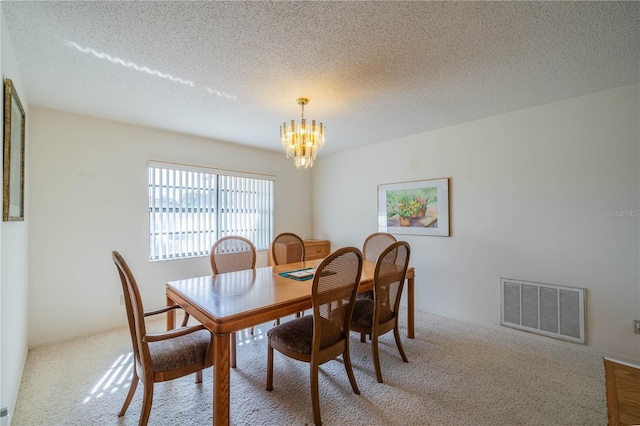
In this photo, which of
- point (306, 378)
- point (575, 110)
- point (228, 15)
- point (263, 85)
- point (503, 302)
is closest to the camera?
point (228, 15)

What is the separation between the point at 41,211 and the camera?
270 centimetres

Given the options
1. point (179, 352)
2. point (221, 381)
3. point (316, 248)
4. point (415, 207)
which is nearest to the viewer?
point (221, 381)

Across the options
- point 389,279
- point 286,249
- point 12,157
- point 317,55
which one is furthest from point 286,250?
point 12,157

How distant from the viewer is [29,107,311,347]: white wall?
8.87ft

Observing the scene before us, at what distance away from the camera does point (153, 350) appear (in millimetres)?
1642

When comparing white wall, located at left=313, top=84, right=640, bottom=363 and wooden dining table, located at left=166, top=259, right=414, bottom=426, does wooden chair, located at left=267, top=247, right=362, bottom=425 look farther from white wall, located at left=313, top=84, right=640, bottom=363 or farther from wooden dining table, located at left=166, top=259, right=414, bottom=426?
white wall, located at left=313, top=84, right=640, bottom=363

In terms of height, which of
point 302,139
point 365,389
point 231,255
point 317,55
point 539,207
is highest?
point 317,55

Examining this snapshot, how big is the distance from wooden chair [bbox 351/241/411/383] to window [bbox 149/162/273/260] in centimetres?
250

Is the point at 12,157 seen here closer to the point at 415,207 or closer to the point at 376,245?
the point at 376,245

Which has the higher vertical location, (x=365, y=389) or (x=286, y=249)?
(x=286, y=249)

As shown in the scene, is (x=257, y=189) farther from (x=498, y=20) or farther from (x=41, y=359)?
(x=498, y=20)

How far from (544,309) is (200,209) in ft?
13.7

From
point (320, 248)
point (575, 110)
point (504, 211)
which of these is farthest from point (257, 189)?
point (575, 110)

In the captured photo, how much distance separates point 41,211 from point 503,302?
484cm
